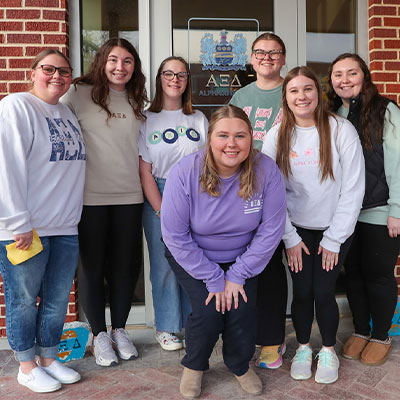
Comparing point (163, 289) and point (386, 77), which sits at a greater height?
point (386, 77)

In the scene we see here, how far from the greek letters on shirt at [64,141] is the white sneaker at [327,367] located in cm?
190

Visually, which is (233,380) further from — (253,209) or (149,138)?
(149,138)

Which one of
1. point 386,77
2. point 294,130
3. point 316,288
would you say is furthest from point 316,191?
point 386,77

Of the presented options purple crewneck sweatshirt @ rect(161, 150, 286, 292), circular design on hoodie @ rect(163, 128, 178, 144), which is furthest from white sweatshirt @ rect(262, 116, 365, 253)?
circular design on hoodie @ rect(163, 128, 178, 144)

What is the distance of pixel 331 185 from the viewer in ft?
8.67

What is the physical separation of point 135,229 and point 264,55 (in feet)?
4.64

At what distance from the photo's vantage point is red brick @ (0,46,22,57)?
3.27m

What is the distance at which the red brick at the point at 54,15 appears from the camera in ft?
10.8

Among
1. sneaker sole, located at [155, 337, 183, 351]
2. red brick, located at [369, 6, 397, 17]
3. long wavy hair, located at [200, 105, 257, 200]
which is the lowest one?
sneaker sole, located at [155, 337, 183, 351]

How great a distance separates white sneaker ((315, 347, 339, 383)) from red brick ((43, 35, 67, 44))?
278 cm

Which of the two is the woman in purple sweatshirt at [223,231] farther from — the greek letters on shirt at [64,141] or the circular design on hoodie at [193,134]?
the greek letters on shirt at [64,141]

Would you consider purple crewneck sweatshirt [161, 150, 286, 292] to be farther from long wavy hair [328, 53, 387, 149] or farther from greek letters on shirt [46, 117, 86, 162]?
long wavy hair [328, 53, 387, 149]

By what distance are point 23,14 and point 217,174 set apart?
197 centimetres

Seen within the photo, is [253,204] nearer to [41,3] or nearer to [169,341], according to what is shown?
[169,341]
